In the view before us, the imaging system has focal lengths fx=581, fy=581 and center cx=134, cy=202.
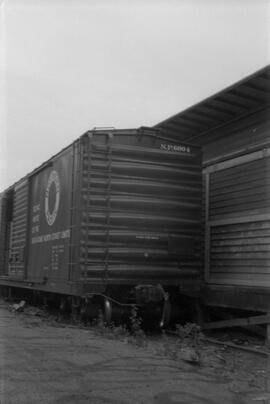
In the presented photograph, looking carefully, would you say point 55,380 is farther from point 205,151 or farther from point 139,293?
point 205,151

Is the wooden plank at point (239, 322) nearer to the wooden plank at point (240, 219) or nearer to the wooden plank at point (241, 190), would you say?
the wooden plank at point (240, 219)

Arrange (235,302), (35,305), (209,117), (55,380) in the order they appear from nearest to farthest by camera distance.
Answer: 1. (55,380)
2. (235,302)
3. (209,117)
4. (35,305)

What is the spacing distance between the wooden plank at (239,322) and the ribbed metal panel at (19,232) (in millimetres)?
5674

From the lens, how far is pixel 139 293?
10.3 m

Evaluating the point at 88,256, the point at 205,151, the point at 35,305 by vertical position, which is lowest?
the point at 35,305

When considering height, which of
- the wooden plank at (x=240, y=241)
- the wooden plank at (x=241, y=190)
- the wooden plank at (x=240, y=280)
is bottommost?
the wooden plank at (x=240, y=280)

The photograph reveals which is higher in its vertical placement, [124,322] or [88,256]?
[88,256]

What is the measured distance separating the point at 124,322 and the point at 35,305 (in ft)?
19.7

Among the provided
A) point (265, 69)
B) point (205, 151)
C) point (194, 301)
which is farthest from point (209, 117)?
point (194, 301)

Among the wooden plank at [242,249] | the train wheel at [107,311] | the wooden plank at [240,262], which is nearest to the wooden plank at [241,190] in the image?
the wooden plank at [242,249]

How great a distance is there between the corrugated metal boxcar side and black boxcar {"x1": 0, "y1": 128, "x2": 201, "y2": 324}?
18 mm

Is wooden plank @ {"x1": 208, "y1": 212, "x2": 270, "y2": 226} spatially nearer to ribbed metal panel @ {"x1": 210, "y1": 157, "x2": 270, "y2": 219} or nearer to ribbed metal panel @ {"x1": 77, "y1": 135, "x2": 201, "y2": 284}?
ribbed metal panel @ {"x1": 210, "y1": 157, "x2": 270, "y2": 219}

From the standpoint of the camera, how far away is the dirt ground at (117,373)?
5.32 meters

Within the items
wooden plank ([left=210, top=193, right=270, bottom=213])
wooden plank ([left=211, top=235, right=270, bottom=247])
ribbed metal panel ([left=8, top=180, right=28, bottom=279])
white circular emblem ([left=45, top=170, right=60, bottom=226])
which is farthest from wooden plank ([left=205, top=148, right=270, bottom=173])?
ribbed metal panel ([left=8, top=180, right=28, bottom=279])
